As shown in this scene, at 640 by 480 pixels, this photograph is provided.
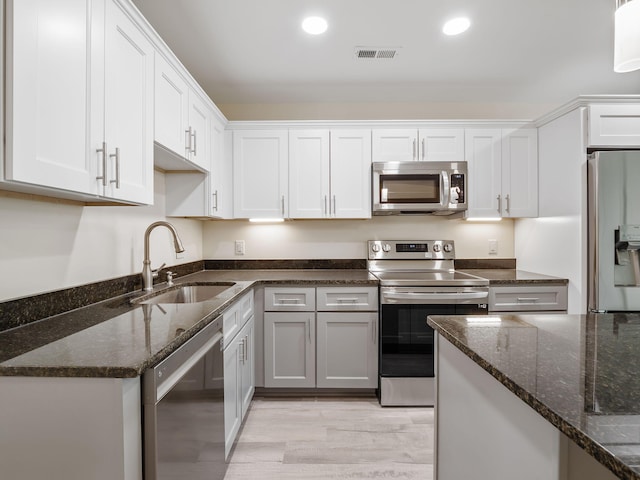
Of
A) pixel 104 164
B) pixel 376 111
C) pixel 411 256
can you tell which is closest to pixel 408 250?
pixel 411 256

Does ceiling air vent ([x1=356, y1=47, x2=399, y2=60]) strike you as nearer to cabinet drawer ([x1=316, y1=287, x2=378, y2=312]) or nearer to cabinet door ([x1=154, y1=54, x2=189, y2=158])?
cabinet door ([x1=154, y1=54, x2=189, y2=158])

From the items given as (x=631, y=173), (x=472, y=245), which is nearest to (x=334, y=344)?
(x=472, y=245)

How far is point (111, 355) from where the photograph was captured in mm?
957

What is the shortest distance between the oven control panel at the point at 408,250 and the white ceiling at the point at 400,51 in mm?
1300

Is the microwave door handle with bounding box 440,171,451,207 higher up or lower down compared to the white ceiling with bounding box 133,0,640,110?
lower down

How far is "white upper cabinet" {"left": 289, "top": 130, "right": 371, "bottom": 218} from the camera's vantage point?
9.47 ft

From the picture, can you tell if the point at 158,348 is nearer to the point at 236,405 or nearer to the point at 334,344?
the point at 236,405

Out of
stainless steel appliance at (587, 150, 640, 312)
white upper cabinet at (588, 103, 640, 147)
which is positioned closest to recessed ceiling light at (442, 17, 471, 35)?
white upper cabinet at (588, 103, 640, 147)

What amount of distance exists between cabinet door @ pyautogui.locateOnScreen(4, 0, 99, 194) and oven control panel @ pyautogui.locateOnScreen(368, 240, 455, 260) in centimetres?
232

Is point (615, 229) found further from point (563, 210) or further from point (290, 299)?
point (290, 299)

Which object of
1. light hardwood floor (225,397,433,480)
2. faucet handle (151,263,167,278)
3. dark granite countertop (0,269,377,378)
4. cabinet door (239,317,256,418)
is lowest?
light hardwood floor (225,397,433,480)

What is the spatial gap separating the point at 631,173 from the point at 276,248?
8.67ft

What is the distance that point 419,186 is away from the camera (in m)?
2.83

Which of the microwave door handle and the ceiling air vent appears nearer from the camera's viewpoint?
the ceiling air vent
